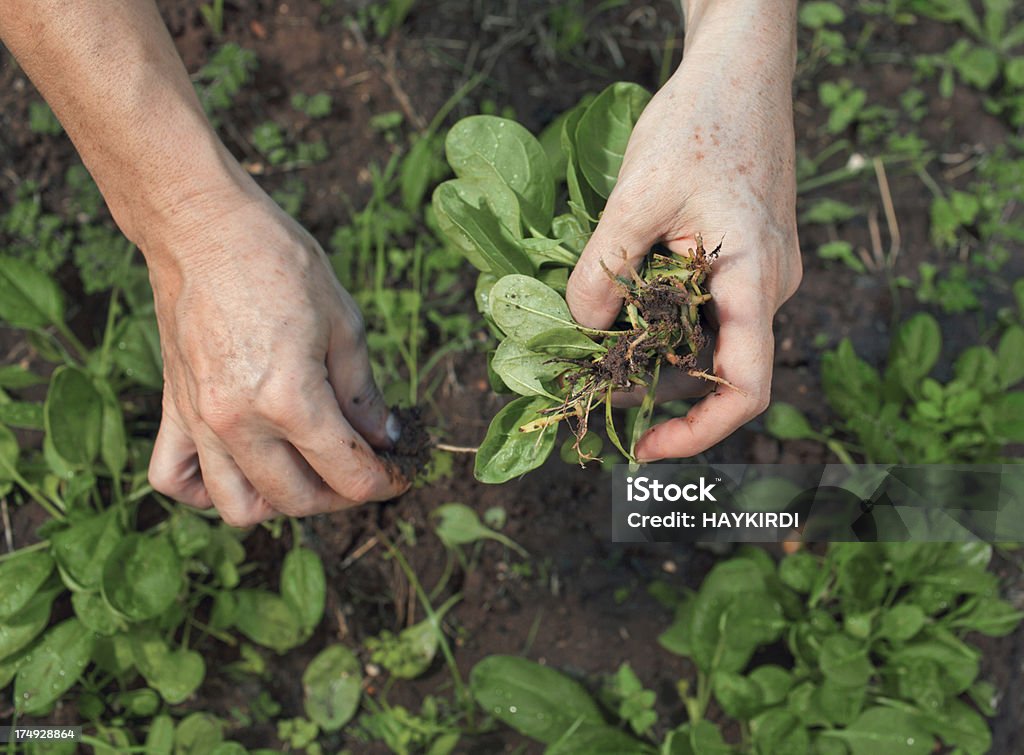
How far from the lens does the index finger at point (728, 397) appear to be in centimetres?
132

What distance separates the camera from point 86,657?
1.88m

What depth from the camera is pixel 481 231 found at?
1.45 metres

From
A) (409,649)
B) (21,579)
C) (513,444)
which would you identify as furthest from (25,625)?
(513,444)

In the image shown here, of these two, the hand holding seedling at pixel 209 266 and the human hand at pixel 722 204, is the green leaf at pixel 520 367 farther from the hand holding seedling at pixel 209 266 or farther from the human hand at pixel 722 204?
the hand holding seedling at pixel 209 266

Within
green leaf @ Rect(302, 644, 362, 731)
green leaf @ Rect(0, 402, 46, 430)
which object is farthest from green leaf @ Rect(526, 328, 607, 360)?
green leaf @ Rect(0, 402, 46, 430)

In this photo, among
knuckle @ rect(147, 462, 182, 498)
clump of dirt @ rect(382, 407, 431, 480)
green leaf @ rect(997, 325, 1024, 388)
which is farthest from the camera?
green leaf @ rect(997, 325, 1024, 388)

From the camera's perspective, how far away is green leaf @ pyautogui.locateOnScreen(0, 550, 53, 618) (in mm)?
1853

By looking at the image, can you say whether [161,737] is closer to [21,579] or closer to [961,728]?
[21,579]

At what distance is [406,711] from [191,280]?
126 centimetres

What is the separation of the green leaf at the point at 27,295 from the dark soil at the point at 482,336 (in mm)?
241

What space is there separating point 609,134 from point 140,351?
4.36 ft

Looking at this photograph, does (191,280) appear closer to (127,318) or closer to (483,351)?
(127,318)

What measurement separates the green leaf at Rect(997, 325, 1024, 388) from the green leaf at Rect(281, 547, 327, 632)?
6.21ft

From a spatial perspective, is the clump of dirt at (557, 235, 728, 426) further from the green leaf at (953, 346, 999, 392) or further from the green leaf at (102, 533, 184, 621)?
the green leaf at (953, 346, 999, 392)
